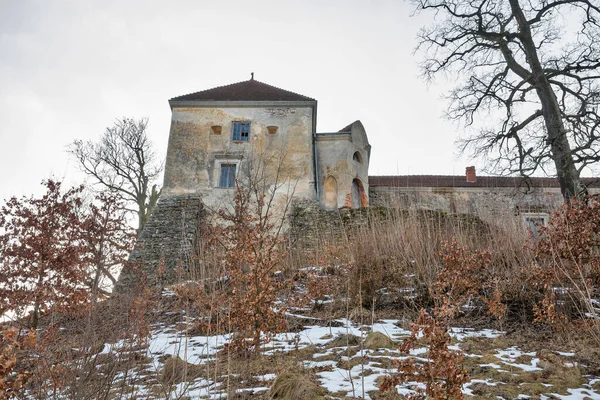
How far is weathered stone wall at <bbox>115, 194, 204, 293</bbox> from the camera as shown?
12773 mm

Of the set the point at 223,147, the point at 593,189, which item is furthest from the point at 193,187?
the point at 593,189

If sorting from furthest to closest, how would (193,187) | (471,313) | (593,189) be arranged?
(593,189) < (193,187) < (471,313)

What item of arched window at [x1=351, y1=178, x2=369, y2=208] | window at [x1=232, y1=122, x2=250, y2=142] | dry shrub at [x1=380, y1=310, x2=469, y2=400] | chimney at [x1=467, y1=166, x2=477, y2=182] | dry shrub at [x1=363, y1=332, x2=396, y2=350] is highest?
window at [x1=232, y1=122, x2=250, y2=142]

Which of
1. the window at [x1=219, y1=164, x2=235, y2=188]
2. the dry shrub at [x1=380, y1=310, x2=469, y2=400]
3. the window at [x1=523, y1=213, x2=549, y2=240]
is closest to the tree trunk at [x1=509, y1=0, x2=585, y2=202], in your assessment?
the window at [x1=523, y1=213, x2=549, y2=240]

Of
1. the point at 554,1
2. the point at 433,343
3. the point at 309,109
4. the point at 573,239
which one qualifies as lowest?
the point at 433,343

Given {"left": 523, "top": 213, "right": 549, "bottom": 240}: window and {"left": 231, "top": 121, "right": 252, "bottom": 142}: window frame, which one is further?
{"left": 231, "top": 121, "right": 252, "bottom": 142}: window frame

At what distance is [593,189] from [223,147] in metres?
18.7

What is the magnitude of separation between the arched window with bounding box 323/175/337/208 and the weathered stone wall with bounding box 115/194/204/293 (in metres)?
5.39

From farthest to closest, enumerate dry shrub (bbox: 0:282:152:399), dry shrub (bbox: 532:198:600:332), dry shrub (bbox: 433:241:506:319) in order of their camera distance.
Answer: dry shrub (bbox: 532:198:600:332) → dry shrub (bbox: 433:241:506:319) → dry shrub (bbox: 0:282:152:399)

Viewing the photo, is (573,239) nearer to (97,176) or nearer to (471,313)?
(471,313)

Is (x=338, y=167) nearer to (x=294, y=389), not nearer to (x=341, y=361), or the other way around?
(x=341, y=361)

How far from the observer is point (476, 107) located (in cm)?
1250

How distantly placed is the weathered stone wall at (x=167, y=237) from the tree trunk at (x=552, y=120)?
994cm

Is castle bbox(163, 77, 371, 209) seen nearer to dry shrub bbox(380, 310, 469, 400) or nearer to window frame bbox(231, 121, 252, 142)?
window frame bbox(231, 121, 252, 142)
